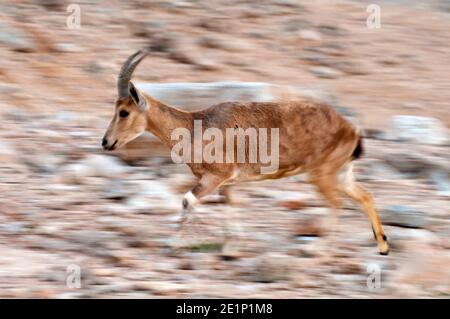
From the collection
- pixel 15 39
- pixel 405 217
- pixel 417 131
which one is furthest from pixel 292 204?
pixel 15 39

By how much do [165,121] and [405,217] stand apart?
2465mm

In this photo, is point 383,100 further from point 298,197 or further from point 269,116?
point 269,116

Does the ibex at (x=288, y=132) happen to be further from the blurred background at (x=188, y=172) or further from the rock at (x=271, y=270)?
the rock at (x=271, y=270)

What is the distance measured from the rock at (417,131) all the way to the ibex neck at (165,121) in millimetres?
4453

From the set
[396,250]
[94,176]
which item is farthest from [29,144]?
[396,250]

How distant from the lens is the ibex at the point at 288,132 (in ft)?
32.2

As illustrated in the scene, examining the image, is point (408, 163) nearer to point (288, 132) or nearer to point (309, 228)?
point (309, 228)

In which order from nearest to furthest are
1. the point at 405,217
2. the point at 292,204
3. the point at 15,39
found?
the point at 405,217
the point at 292,204
the point at 15,39

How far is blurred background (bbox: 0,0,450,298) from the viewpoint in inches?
357

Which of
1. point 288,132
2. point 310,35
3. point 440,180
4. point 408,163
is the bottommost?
point 440,180

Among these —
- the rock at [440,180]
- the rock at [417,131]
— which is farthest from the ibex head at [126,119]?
the rock at [417,131]

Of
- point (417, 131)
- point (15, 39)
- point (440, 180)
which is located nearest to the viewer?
point (440, 180)

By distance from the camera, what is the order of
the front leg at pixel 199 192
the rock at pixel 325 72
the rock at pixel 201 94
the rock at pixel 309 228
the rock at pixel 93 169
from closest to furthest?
the front leg at pixel 199 192 → the rock at pixel 309 228 → the rock at pixel 93 169 → the rock at pixel 201 94 → the rock at pixel 325 72

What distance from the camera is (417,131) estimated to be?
13.8 metres
